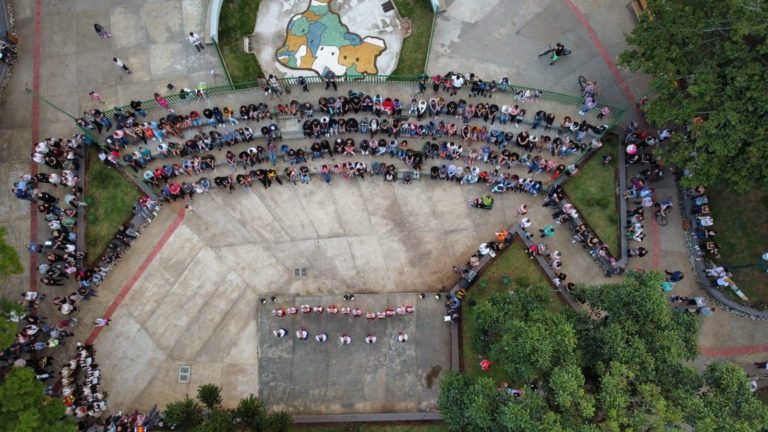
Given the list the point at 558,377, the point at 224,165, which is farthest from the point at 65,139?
the point at 558,377

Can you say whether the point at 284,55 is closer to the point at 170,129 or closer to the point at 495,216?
the point at 170,129

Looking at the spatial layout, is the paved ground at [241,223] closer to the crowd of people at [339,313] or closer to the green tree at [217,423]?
the crowd of people at [339,313]

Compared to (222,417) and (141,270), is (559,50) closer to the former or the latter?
(222,417)

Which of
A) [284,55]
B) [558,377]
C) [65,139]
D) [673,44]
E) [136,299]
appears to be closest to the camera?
[558,377]

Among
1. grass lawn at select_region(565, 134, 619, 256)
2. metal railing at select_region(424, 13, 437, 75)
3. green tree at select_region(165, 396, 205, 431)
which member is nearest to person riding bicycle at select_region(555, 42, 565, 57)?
grass lawn at select_region(565, 134, 619, 256)

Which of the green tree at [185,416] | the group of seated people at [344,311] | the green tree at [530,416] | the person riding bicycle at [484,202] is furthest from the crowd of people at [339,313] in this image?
the green tree at [530,416]

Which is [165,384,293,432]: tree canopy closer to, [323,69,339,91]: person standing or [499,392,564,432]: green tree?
[499,392,564,432]: green tree
